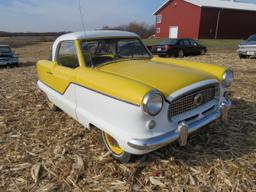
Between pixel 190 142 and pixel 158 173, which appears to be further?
pixel 190 142

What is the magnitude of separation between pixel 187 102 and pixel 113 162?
1289mm

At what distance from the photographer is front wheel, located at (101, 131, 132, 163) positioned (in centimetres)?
318

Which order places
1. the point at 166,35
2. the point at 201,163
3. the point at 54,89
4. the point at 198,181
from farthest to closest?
the point at 166,35, the point at 54,89, the point at 201,163, the point at 198,181

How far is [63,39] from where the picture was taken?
4559mm

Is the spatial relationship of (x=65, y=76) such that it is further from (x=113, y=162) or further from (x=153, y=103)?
(x=153, y=103)

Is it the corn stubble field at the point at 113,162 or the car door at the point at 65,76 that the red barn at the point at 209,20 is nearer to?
the corn stubble field at the point at 113,162

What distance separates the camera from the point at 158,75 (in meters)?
3.26

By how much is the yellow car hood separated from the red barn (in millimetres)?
29132

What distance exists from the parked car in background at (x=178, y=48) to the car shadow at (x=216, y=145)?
11562 millimetres

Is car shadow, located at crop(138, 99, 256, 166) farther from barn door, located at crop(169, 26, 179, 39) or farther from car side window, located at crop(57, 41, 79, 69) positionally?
barn door, located at crop(169, 26, 179, 39)

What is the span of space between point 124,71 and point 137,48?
1363mm

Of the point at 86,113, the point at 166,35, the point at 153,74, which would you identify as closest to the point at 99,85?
the point at 86,113

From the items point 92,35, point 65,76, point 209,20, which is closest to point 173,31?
point 209,20

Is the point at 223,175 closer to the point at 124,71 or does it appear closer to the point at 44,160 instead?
the point at 124,71
